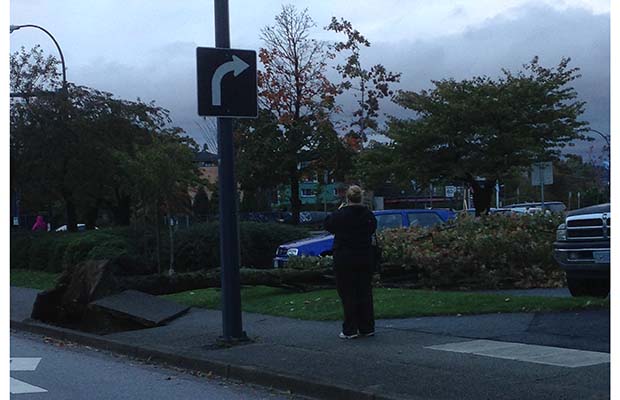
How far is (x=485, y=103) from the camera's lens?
28391mm

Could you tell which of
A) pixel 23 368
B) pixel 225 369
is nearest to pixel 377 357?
pixel 225 369

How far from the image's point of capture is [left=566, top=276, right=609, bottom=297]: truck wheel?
12281 mm

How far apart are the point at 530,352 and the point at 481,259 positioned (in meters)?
7.03

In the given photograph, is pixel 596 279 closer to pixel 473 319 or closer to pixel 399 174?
pixel 473 319

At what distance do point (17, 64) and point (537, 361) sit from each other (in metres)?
26.6

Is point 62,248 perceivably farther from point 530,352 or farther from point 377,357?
point 530,352

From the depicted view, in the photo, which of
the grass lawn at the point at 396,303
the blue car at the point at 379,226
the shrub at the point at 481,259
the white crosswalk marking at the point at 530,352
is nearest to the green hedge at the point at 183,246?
the blue car at the point at 379,226

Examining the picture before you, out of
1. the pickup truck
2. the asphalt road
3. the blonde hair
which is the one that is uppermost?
the blonde hair

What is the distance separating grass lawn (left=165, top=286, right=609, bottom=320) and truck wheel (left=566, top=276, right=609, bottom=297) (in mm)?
478

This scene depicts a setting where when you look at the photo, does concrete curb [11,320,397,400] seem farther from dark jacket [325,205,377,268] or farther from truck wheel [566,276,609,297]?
truck wheel [566,276,609,297]

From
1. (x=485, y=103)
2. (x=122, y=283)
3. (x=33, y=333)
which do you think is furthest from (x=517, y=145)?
(x=33, y=333)

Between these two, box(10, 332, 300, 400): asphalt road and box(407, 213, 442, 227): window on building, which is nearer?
box(10, 332, 300, 400): asphalt road

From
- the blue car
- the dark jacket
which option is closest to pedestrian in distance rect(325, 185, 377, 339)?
the dark jacket

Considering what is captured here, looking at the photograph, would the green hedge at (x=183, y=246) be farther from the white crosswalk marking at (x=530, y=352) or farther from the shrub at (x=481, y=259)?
the white crosswalk marking at (x=530, y=352)
